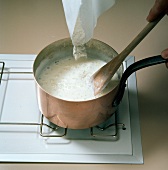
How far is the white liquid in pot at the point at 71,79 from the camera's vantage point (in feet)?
2.15

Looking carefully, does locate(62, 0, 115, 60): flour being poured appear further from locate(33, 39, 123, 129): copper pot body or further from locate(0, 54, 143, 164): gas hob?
locate(0, 54, 143, 164): gas hob

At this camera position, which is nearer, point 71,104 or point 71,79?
point 71,104

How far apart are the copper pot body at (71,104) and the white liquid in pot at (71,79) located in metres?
0.02

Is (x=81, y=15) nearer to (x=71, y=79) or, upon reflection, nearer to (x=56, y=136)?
(x=71, y=79)

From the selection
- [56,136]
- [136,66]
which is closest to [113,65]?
[136,66]

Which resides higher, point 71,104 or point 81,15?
point 81,15

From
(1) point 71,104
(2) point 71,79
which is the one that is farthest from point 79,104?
(2) point 71,79

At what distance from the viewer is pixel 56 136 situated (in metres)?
0.68

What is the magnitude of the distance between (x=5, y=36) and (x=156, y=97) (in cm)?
45

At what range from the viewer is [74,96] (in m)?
0.65

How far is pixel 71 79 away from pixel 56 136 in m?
0.13

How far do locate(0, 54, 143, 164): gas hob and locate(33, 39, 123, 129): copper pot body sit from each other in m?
0.04

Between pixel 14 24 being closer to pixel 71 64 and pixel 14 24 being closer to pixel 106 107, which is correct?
pixel 71 64

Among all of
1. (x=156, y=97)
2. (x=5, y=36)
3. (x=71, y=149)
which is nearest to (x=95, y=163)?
(x=71, y=149)
